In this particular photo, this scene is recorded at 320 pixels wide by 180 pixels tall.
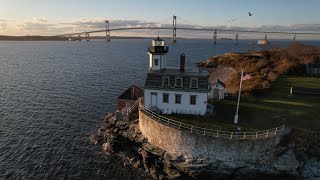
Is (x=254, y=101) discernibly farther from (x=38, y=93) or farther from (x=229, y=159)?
(x=38, y=93)

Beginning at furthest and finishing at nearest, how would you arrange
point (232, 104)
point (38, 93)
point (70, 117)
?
point (38, 93), point (70, 117), point (232, 104)

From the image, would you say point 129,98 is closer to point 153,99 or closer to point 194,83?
point 153,99

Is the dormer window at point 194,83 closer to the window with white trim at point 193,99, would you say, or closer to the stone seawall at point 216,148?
A: the window with white trim at point 193,99

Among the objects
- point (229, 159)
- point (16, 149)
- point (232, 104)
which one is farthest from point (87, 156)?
point (232, 104)

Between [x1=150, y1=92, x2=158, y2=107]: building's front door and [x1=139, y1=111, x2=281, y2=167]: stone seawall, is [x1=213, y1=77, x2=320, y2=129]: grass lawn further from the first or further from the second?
[x1=150, y1=92, x2=158, y2=107]: building's front door

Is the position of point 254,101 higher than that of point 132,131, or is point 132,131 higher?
point 254,101

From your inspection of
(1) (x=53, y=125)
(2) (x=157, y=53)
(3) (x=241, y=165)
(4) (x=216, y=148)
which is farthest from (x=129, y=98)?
(3) (x=241, y=165)
